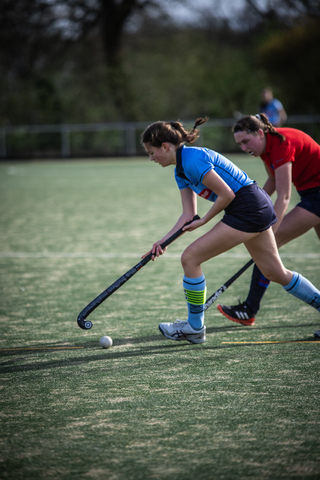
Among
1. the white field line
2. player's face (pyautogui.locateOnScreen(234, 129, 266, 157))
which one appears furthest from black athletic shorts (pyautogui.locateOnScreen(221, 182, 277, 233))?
the white field line

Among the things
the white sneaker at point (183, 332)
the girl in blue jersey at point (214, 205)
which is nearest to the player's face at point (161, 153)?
the girl in blue jersey at point (214, 205)

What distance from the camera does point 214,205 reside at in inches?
148

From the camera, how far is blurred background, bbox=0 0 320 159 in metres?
27.1

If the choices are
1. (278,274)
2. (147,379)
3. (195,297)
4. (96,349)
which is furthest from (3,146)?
(147,379)

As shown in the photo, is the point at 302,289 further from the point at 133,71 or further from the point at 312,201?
the point at 133,71

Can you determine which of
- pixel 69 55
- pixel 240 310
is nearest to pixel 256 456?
pixel 240 310

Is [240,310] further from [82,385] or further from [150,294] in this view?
[82,385]

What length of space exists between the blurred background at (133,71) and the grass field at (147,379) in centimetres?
2005

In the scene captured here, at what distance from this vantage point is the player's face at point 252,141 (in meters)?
4.34

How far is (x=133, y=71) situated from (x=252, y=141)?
93.4ft

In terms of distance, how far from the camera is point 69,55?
32562mm

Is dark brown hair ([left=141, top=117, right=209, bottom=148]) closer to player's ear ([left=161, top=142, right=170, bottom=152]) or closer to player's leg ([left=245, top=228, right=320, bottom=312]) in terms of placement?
player's ear ([left=161, top=142, right=170, bottom=152])

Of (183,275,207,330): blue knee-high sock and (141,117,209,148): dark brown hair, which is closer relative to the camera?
(141,117,209,148): dark brown hair

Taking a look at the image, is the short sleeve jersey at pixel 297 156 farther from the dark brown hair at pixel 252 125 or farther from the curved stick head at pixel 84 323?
the curved stick head at pixel 84 323
